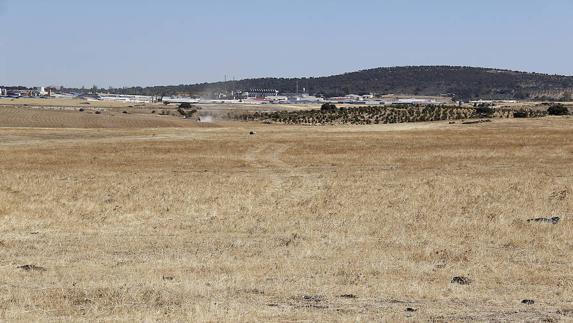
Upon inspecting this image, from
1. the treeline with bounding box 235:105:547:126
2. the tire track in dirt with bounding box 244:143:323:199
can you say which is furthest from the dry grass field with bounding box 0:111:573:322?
the treeline with bounding box 235:105:547:126

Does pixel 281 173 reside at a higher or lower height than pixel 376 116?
higher

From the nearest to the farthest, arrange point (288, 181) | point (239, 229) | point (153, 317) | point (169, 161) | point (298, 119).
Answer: point (153, 317), point (239, 229), point (288, 181), point (169, 161), point (298, 119)

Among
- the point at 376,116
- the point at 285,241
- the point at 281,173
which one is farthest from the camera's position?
the point at 376,116

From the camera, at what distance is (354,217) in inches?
1111

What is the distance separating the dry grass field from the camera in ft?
48.7

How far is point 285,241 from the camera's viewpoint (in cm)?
2350

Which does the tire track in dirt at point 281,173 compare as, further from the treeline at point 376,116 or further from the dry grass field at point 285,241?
the treeline at point 376,116

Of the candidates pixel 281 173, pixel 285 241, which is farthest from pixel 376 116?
pixel 285 241

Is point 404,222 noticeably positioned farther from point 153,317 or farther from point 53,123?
point 53,123

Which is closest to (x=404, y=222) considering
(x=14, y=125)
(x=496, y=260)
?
(x=496, y=260)

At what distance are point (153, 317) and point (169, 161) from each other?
44634 mm

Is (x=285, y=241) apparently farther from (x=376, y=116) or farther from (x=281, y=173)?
(x=376, y=116)

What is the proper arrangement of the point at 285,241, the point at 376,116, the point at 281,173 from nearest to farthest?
the point at 285,241, the point at 281,173, the point at 376,116

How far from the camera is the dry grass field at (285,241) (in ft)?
48.7
